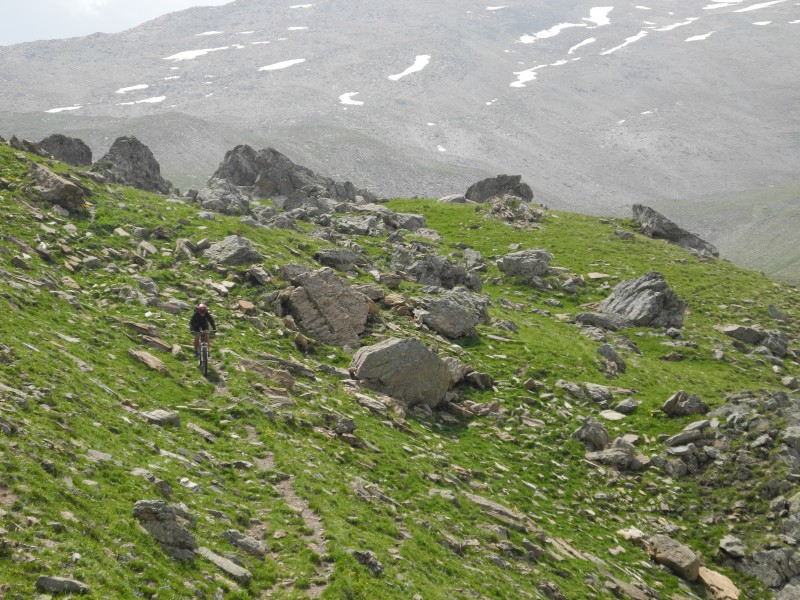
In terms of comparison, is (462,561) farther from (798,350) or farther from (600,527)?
(798,350)

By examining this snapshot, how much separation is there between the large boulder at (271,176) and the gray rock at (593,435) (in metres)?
70.1

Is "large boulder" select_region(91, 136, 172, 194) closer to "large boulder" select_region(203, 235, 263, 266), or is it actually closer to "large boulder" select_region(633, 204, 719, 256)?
"large boulder" select_region(203, 235, 263, 266)

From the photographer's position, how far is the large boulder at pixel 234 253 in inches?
1614

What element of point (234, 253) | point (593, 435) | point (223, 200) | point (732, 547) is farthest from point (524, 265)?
point (732, 547)

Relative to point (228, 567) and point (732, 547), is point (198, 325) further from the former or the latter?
point (732, 547)

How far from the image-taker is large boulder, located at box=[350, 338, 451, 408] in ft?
107

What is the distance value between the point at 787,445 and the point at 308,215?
2358 inches

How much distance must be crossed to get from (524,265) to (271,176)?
175 ft

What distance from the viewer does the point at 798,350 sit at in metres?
49.9

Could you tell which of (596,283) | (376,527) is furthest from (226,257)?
(596,283)

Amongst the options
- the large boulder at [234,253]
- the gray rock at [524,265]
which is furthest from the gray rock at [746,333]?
the large boulder at [234,253]

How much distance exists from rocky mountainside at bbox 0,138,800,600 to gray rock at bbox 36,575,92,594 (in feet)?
0.14

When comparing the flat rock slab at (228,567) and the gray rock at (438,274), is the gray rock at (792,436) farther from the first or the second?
the gray rock at (438,274)

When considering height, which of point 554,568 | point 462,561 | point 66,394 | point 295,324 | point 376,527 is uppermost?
point 66,394
